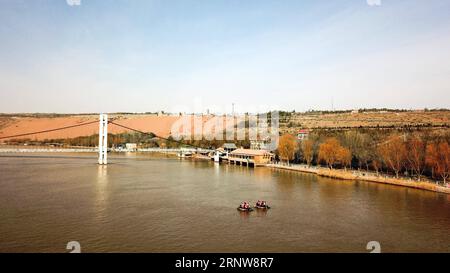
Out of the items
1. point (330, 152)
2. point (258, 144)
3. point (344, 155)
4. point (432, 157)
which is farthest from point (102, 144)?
point (432, 157)

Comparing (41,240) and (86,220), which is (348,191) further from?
(41,240)

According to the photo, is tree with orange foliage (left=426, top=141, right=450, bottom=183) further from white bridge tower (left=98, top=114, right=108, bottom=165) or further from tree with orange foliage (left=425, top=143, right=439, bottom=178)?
white bridge tower (left=98, top=114, right=108, bottom=165)

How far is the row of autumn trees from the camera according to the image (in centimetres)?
1847

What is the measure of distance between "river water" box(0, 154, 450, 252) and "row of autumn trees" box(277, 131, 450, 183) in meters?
2.74

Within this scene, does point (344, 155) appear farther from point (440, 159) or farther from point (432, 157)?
point (440, 159)

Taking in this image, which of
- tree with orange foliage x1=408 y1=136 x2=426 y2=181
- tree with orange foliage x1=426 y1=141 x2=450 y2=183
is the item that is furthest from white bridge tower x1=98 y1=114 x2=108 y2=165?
tree with orange foliage x1=426 y1=141 x2=450 y2=183

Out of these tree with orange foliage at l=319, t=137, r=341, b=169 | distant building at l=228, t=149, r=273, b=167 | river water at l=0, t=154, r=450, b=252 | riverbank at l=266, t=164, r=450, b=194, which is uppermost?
tree with orange foliage at l=319, t=137, r=341, b=169

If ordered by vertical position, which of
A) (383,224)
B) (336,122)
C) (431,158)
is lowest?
(383,224)

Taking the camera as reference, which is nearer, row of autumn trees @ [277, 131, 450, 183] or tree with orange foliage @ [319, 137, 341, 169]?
row of autumn trees @ [277, 131, 450, 183]

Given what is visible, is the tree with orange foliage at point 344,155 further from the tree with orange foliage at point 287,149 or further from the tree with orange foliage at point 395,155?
the tree with orange foliage at point 287,149

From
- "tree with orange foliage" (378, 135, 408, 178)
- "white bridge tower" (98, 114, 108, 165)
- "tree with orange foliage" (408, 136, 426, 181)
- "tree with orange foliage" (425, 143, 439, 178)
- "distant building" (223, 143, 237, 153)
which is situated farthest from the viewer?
"distant building" (223, 143, 237, 153)

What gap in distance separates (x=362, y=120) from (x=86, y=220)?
42961mm

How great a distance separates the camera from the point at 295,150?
3055 cm

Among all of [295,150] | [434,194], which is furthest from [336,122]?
[434,194]
